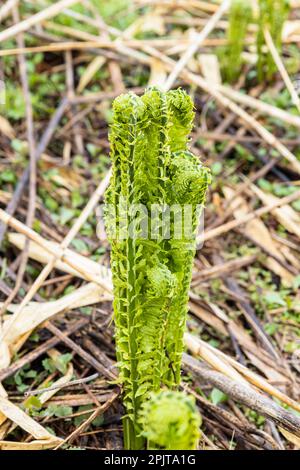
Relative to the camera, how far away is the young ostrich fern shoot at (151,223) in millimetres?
1234

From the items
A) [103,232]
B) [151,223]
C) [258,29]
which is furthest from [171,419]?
[258,29]

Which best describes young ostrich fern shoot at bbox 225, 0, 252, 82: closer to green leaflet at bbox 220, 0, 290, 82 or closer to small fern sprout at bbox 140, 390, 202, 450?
green leaflet at bbox 220, 0, 290, 82

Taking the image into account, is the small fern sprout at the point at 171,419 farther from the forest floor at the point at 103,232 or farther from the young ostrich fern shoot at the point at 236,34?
the young ostrich fern shoot at the point at 236,34

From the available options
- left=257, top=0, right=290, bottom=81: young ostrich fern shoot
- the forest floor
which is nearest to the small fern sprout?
the forest floor

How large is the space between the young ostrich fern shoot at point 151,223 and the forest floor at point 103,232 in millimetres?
335

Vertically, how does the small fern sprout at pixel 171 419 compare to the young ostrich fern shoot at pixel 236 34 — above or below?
below

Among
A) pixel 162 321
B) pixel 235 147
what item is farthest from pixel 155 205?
pixel 235 147

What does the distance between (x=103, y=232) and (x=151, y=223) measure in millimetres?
1062

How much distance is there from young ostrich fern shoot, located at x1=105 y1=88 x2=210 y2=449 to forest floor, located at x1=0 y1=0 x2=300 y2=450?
1.10 ft

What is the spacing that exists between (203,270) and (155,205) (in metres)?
0.99

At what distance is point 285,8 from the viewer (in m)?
2.88

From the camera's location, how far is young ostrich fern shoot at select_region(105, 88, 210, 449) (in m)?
1.23

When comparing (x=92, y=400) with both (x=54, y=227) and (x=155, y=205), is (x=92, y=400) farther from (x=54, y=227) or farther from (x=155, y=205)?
(x=54, y=227)

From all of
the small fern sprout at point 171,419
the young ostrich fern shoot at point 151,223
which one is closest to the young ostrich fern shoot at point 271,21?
the young ostrich fern shoot at point 151,223
